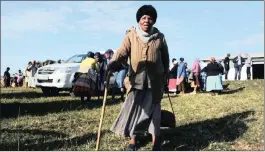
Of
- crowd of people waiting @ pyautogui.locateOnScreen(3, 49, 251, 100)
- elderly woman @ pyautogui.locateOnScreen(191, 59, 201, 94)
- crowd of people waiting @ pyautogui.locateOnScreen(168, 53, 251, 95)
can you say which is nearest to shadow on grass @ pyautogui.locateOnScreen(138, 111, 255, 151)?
crowd of people waiting @ pyautogui.locateOnScreen(3, 49, 251, 100)

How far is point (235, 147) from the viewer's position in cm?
616

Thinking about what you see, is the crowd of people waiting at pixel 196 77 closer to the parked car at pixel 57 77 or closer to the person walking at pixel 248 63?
the parked car at pixel 57 77

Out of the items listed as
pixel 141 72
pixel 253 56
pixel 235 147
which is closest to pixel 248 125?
pixel 235 147

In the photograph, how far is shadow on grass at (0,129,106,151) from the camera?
6.16 meters

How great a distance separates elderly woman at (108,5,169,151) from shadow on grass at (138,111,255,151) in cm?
54

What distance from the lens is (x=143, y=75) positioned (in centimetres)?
571

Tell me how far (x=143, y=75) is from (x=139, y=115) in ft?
1.88

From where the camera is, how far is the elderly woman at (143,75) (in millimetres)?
5711

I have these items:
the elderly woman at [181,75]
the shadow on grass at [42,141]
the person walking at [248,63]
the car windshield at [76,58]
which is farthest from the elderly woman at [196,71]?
the shadow on grass at [42,141]

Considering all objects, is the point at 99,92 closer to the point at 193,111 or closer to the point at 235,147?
the point at 193,111

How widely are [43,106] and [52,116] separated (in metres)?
2.66

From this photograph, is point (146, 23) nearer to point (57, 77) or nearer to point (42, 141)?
point (42, 141)

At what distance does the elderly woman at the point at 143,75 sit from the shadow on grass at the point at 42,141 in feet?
3.03

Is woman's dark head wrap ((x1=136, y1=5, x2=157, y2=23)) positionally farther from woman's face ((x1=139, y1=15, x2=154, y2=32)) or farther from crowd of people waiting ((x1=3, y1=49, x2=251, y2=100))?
crowd of people waiting ((x1=3, y1=49, x2=251, y2=100))
